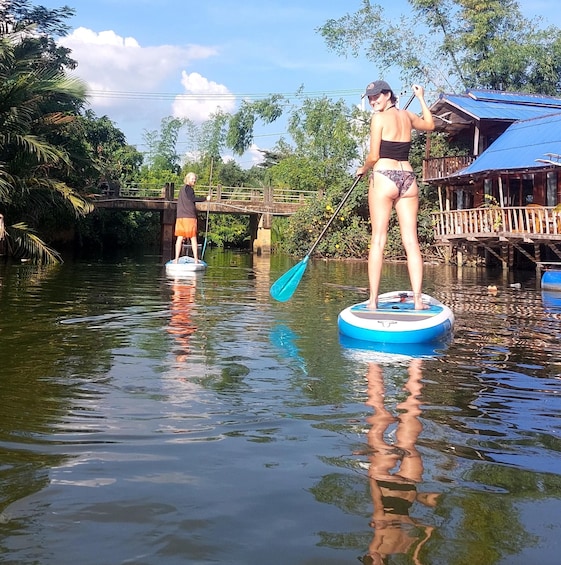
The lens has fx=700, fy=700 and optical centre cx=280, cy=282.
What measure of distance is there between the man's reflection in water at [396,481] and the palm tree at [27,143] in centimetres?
1230

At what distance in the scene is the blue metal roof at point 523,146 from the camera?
786 inches

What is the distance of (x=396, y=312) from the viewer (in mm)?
6254

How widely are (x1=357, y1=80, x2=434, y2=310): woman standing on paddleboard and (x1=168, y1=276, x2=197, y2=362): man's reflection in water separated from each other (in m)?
1.78

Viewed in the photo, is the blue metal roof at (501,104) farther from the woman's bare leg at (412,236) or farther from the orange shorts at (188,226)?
the woman's bare leg at (412,236)

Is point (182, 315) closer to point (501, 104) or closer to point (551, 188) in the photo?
point (551, 188)

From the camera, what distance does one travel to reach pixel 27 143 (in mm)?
15828

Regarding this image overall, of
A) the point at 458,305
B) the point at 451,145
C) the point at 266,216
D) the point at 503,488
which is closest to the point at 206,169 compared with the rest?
the point at 266,216

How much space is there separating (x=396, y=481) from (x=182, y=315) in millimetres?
5416

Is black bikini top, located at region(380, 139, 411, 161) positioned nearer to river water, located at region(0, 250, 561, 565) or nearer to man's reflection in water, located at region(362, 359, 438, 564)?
river water, located at region(0, 250, 561, 565)

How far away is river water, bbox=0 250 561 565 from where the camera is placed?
2152 mm

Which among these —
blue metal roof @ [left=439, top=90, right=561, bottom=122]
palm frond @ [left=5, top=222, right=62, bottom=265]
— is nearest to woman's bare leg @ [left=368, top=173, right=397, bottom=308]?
palm frond @ [left=5, top=222, right=62, bottom=265]

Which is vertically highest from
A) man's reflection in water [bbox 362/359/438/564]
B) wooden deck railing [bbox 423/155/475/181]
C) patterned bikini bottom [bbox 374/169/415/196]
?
wooden deck railing [bbox 423/155/475/181]

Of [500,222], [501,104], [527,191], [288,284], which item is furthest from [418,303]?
[501,104]

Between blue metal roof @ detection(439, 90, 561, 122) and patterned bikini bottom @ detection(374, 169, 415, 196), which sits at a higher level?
blue metal roof @ detection(439, 90, 561, 122)
